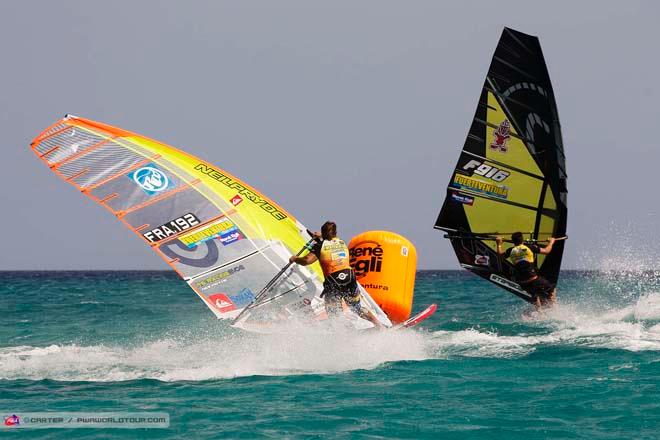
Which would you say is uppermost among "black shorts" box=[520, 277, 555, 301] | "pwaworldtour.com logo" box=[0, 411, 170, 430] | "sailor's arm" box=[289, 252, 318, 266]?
"sailor's arm" box=[289, 252, 318, 266]

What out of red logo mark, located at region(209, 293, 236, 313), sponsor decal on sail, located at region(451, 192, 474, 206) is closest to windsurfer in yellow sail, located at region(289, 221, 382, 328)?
red logo mark, located at region(209, 293, 236, 313)

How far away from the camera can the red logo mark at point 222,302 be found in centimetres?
873

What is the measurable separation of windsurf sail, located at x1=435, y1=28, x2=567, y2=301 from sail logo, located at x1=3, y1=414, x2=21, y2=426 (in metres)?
7.96

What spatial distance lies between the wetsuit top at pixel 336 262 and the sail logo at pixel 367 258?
5.19ft

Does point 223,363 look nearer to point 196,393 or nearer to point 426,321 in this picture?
point 196,393

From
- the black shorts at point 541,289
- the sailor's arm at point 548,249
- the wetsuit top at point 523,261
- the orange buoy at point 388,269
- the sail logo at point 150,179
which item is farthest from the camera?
the black shorts at point 541,289

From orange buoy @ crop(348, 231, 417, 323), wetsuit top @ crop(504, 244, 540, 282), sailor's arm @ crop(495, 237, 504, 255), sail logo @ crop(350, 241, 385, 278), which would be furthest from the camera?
sailor's arm @ crop(495, 237, 504, 255)

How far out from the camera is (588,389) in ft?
22.3

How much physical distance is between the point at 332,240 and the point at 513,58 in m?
→ 5.70

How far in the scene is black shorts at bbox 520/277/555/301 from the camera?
12617 millimetres

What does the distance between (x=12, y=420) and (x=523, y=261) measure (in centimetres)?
820

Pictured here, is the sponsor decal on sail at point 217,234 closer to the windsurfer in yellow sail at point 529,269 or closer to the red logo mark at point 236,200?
the red logo mark at point 236,200

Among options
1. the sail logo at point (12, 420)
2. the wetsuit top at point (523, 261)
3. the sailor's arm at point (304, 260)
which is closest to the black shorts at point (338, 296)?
the sailor's arm at point (304, 260)

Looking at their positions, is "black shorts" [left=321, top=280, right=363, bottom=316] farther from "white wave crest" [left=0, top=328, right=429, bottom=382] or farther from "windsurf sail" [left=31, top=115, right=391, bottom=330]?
"windsurf sail" [left=31, top=115, right=391, bottom=330]
